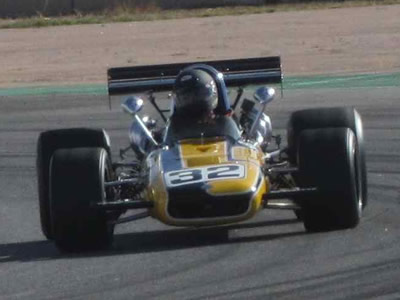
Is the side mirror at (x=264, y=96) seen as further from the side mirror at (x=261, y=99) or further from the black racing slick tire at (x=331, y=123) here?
the black racing slick tire at (x=331, y=123)

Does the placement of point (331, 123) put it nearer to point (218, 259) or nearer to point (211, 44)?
point (218, 259)

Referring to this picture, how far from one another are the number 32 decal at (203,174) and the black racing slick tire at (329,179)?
600 mm

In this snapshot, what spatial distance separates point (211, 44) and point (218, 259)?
1074 inches

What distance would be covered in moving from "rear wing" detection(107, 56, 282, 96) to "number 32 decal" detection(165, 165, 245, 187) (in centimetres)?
195

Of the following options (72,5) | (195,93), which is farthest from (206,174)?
(72,5)

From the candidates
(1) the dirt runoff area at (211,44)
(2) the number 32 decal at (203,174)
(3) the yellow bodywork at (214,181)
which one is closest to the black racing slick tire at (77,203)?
(3) the yellow bodywork at (214,181)

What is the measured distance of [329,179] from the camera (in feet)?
36.9

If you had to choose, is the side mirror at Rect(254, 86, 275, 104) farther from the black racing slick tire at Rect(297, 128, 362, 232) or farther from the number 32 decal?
the number 32 decal

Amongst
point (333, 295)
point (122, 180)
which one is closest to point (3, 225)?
point (122, 180)

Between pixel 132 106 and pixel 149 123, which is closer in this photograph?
pixel 132 106

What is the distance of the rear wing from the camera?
1295cm

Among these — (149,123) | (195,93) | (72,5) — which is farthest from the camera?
(72,5)

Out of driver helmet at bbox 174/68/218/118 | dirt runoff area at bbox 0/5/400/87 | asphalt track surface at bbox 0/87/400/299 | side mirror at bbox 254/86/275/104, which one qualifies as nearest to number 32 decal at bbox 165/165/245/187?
asphalt track surface at bbox 0/87/400/299

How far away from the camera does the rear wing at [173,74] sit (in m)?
12.9
